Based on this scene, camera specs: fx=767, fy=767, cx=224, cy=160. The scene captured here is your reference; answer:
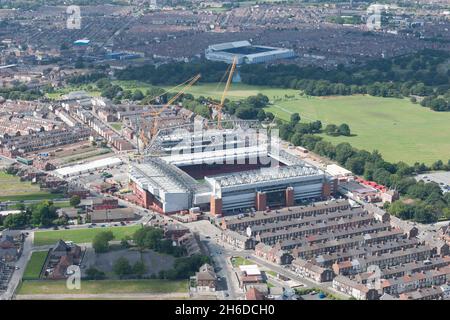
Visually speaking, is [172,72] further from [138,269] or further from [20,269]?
[138,269]

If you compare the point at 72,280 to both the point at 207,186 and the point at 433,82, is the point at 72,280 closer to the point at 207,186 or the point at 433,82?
the point at 207,186

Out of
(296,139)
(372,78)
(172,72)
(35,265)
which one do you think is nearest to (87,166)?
(296,139)

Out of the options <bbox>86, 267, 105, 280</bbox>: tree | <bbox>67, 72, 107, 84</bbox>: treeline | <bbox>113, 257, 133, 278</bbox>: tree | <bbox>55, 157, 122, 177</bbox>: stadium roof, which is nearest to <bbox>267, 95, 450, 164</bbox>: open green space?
<bbox>55, 157, 122, 177</bbox>: stadium roof

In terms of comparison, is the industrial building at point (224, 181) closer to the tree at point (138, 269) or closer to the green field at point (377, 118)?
the tree at point (138, 269)

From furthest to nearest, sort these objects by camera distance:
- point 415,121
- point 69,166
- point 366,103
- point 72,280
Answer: point 366,103 → point 415,121 → point 69,166 → point 72,280
